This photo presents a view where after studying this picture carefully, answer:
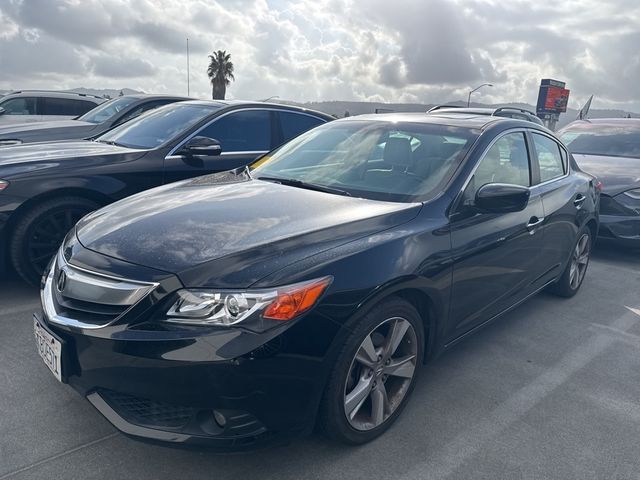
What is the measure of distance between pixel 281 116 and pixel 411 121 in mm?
2438

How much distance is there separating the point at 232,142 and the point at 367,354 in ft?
11.3

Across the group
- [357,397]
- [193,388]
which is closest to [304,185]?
[357,397]

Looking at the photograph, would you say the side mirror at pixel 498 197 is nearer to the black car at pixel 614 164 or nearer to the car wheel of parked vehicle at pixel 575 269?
the car wheel of parked vehicle at pixel 575 269

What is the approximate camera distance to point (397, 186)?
10.0 ft

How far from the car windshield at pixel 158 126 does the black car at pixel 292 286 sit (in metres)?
1.68

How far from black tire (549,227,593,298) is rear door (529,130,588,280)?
0.67 ft

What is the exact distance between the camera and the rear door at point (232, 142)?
482 cm

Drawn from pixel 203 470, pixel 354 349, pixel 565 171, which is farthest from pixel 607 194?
pixel 203 470

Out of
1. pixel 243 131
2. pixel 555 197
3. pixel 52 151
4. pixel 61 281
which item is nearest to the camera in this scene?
pixel 61 281

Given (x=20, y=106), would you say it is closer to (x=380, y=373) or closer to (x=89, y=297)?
(x=89, y=297)

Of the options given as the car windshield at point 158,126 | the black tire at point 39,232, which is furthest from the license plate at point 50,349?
the car windshield at point 158,126

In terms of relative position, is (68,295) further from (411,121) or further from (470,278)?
(411,121)

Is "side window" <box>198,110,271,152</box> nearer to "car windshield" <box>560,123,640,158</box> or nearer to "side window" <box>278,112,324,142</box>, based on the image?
"side window" <box>278,112,324,142</box>

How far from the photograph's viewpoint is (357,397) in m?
2.46
